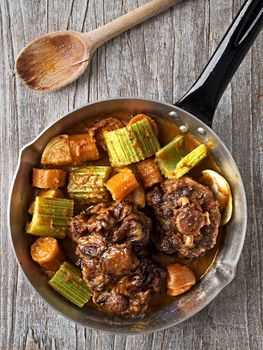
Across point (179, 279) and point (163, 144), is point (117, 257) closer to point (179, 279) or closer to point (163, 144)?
point (179, 279)

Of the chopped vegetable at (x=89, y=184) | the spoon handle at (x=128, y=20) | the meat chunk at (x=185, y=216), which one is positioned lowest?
the meat chunk at (x=185, y=216)

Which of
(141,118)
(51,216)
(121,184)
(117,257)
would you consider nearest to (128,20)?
(141,118)

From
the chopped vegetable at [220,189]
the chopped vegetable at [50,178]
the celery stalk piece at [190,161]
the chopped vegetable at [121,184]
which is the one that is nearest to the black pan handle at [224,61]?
the celery stalk piece at [190,161]

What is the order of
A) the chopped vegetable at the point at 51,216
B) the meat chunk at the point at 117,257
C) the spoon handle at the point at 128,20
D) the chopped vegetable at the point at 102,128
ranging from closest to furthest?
1. the meat chunk at the point at 117,257
2. the chopped vegetable at the point at 51,216
3. the chopped vegetable at the point at 102,128
4. the spoon handle at the point at 128,20

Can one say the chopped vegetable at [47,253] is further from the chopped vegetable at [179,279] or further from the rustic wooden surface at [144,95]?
the chopped vegetable at [179,279]

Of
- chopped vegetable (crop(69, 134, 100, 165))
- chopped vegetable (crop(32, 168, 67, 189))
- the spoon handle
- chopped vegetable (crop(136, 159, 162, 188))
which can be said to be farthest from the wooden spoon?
chopped vegetable (crop(136, 159, 162, 188))

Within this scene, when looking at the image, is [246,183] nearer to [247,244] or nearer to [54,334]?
[247,244]

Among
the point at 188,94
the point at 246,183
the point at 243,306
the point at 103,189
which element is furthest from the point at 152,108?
the point at 243,306

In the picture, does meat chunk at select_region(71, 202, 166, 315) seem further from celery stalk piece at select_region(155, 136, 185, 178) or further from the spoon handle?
the spoon handle
